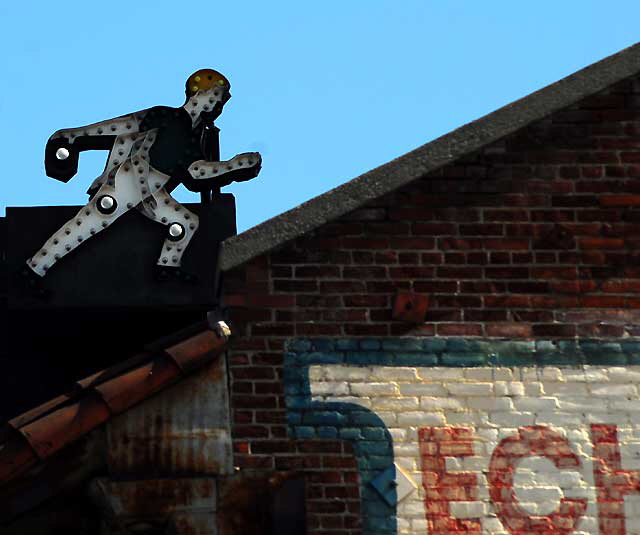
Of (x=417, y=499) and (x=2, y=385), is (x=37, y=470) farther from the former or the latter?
(x=2, y=385)

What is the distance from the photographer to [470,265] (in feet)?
35.8

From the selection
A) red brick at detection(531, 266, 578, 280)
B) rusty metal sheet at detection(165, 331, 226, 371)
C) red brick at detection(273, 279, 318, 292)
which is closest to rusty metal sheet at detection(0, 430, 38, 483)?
rusty metal sheet at detection(165, 331, 226, 371)

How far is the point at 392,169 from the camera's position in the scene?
10.9m

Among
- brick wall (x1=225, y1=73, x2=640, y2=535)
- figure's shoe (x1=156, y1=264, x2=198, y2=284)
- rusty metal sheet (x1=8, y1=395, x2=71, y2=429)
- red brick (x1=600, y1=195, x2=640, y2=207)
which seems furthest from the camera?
figure's shoe (x1=156, y1=264, x2=198, y2=284)

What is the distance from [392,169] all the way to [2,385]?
8867mm

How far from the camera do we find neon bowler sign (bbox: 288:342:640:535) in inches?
412

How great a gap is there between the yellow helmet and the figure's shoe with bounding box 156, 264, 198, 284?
2.07 meters

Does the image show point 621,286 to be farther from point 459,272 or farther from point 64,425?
point 64,425

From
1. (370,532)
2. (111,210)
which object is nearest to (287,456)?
(370,532)

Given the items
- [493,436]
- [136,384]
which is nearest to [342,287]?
[493,436]

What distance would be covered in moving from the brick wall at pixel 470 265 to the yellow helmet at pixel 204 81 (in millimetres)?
8642

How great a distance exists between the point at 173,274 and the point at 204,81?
2.29 m

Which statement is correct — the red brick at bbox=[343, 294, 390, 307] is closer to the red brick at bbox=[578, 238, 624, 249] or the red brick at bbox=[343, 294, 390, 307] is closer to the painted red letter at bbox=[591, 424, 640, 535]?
the red brick at bbox=[578, 238, 624, 249]

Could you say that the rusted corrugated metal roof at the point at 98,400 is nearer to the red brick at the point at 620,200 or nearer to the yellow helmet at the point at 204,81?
the red brick at the point at 620,200
